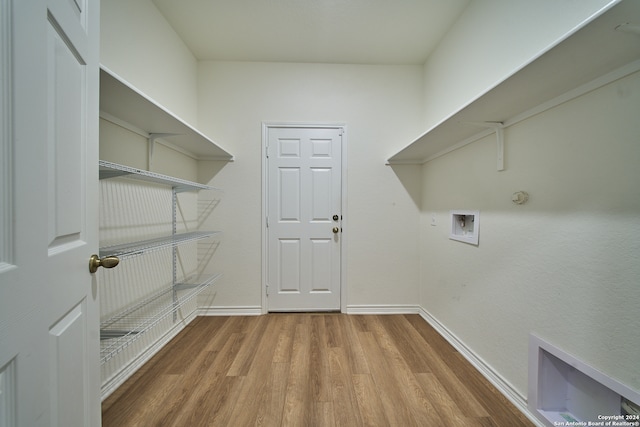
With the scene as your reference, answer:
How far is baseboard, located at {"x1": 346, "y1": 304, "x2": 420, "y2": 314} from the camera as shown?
252 cm

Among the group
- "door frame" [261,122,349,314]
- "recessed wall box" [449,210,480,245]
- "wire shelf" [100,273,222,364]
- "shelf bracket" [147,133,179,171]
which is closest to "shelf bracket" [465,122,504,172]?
"recessed wall box" [449,210,480,245]

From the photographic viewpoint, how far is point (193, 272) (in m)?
2.41

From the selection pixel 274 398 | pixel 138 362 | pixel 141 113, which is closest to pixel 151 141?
pixel 141 113

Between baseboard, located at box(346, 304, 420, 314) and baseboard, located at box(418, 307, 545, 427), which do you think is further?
baseboard, located at box(346, 304, 420, 314)

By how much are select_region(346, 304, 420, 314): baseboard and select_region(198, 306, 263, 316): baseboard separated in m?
0.97

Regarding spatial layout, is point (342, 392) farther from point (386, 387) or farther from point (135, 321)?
point (135, 321)

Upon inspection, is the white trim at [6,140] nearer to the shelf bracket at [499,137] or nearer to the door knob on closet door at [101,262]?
the door knob on closet door at [101,262]

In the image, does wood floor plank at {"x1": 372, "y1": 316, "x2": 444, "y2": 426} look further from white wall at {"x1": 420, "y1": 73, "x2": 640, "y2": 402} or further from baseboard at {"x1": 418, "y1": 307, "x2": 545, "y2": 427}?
white wall at {"x1": 420, "y1": 73, "x2": 640, "y2": 402}

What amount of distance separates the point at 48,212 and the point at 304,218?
2031 millimetres

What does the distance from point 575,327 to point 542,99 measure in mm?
1085

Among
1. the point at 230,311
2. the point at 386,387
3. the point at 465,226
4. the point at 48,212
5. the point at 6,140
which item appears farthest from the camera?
the point at 230,311

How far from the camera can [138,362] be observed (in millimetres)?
1660

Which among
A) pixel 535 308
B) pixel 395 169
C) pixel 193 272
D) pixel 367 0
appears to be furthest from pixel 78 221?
pixel 395 169

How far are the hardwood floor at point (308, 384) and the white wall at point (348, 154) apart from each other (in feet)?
1.77
